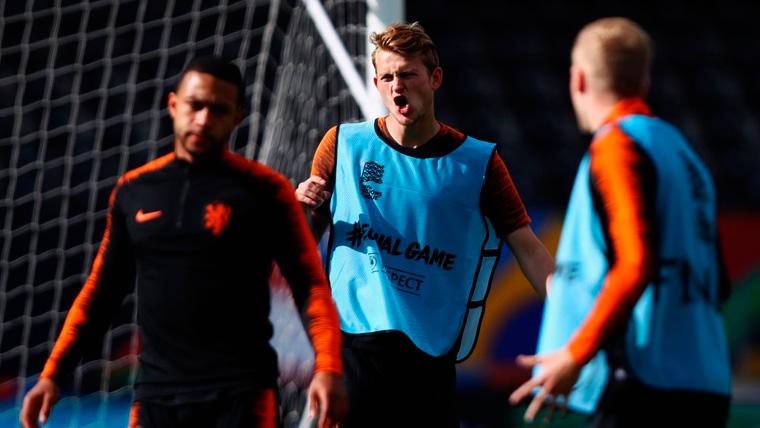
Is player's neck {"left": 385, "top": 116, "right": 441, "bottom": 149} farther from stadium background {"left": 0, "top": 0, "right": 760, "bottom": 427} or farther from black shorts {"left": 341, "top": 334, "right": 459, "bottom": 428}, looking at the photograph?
stadium background {"left": 0, "top": 0, "right": 760, "bottom": 427}

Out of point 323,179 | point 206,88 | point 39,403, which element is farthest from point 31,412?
point 323,179

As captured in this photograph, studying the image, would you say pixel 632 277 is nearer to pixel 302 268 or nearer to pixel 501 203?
pixel 302 268

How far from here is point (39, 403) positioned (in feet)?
9.52

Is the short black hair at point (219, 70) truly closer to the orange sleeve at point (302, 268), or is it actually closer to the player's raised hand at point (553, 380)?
the orange sleeve at point (302, 268)

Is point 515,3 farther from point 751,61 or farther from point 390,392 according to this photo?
point 390,392

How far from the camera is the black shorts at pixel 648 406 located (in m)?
2.51

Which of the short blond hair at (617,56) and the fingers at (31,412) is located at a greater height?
the short blond hair at (617,56)

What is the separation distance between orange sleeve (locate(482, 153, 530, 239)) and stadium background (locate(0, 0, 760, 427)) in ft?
4.78

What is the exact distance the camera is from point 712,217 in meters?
2.59

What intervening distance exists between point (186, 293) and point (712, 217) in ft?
3.93

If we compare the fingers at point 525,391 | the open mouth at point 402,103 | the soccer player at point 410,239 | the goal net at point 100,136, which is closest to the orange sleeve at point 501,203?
the soccer player at point 410,239

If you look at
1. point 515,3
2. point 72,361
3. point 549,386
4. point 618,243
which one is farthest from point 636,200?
point 515,3

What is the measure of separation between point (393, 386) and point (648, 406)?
1.11 m

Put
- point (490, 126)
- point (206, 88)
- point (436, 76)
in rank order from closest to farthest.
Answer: point (206, 88)
point (436, 76)
point (490, 126)
